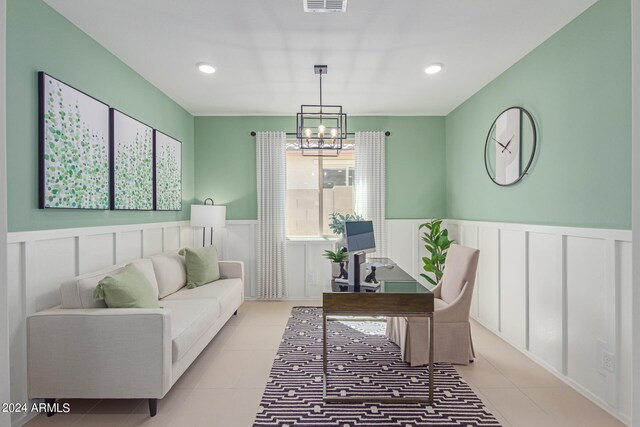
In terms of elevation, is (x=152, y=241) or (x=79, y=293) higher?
(x=152, y=241)

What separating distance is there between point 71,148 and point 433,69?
324 centimetres

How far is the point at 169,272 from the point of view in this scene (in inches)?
144

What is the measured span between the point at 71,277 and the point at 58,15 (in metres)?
1.88

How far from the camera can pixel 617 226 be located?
2295 millimetres

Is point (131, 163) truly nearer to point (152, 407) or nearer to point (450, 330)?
point (152, 407)

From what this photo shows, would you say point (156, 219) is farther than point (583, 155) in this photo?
Yes

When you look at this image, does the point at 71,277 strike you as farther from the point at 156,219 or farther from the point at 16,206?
the point at 156,219

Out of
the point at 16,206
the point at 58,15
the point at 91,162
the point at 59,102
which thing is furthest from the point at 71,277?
the point at 58,15

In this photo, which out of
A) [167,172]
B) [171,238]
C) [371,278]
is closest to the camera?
[371,278]

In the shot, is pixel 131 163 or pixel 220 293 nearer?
pixel 131 163

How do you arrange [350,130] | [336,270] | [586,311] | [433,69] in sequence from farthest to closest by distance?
[350,130] < [433,69] < [336,270] < [586,311]

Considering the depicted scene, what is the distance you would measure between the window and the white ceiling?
51.6 inches

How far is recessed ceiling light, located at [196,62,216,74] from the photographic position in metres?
3.45

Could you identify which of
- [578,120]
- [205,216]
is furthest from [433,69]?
[205,216]
